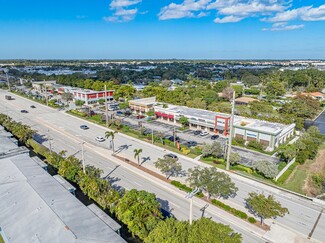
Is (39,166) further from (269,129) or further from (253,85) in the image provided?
(253,85)

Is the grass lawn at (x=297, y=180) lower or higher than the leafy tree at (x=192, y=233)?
lower

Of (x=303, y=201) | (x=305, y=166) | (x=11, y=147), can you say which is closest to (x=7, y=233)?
A: (x=11, y=147)

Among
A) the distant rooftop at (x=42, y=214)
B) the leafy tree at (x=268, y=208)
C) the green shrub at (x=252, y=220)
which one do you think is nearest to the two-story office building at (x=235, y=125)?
the green shrub at (x=252, y=220)

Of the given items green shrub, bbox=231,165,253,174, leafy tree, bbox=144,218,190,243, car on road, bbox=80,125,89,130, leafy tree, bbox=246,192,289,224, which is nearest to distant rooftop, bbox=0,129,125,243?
leafy tree, bbox=144,218,190,243

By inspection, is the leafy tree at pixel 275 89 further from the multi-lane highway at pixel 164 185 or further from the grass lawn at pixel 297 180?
the multi-lane highway at pixel 164 185

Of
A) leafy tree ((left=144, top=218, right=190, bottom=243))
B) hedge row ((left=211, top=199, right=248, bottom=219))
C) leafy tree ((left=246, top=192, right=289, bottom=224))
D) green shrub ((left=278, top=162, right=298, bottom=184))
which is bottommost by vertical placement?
green shrub ((left=278, top=162, right=298, bottom=184))

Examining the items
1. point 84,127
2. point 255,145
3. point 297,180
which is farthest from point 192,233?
point 84,127

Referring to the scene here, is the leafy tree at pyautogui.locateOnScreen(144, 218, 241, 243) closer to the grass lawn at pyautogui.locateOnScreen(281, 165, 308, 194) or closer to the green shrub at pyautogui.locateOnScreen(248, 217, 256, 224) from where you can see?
the green shrub at pyautogui.locateOnScreen(248, 217, 256, 224)

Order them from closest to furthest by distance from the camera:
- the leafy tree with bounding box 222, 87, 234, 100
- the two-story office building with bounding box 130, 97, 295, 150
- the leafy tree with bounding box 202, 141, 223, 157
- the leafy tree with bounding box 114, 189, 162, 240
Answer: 1. the leafy tree with bounding box 114, 189, 162, 240
2. the leafy tree with bounding box 202, 141, 223, 157
3. the two-story office building with bounding box 130, 97, 295, 150
4. the leafy tree with bounding box 222, 87, 234, 100
